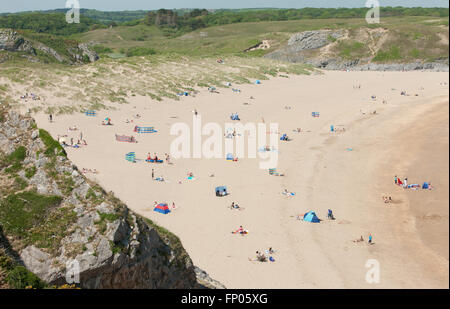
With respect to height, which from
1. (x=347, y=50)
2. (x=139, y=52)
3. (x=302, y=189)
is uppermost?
(x=139, y=52)

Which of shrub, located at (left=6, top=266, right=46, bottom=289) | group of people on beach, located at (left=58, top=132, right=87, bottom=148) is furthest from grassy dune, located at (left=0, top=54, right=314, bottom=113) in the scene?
shrub, located at (left=6, top=266, right=46, bottom=289)

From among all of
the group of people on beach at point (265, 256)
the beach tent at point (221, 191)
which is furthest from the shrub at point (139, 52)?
the group of people on beach at point (265, 256)

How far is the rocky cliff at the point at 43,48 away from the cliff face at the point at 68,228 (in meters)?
50.6

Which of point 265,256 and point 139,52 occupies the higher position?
point 139,52

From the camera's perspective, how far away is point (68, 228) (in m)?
9.70

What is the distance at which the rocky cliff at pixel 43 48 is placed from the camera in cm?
5819

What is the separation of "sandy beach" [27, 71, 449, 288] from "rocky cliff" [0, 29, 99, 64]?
2163cm

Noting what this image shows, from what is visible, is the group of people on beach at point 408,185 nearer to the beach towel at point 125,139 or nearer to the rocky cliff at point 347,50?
the beach towel at point 125,139

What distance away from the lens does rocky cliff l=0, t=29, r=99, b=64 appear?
5819 cm

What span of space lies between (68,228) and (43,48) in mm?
61496

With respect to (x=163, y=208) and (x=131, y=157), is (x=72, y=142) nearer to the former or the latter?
(x=131, y=157)

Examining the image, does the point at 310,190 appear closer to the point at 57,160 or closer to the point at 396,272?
the point at 396,272

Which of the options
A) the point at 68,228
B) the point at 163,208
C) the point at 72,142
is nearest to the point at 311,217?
the point at 163,208

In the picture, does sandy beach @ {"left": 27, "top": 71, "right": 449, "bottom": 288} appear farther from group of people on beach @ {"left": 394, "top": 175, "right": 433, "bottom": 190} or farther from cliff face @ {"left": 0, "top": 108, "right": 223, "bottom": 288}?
cliff face @ {"left": 0, "top": 108, "right": 223, "bottom": 288}
